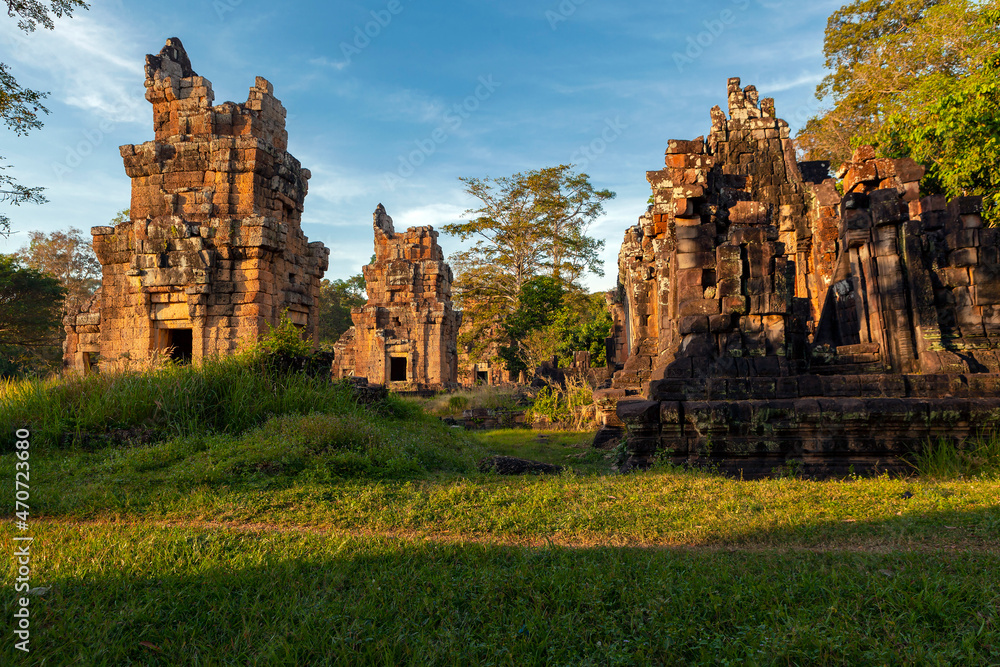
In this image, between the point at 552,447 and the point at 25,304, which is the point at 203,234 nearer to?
the point at 552,447

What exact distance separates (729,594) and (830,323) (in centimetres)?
955

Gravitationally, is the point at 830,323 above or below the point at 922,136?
below

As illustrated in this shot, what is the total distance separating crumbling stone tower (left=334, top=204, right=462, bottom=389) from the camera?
21688mm

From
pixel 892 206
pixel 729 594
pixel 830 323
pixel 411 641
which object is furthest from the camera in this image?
pixel 830 323

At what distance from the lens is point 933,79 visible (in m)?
12.8

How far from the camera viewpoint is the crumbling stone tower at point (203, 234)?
10781 millimetres

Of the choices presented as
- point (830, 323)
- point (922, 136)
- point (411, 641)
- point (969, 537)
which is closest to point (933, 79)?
point (922, 136)

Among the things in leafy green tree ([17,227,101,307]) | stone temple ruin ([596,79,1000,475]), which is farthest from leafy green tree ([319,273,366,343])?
stone temple ruin ([596,79,1000,475])

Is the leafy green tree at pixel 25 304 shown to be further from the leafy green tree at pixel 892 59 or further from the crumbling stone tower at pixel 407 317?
the leafy green tree at pixel 892 59

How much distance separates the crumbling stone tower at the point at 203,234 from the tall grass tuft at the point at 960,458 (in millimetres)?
10548

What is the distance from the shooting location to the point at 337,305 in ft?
155

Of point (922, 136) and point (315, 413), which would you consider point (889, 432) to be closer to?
point (315, 413)

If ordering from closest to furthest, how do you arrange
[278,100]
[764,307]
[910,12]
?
[764,307] → [278,100] → [910,12]

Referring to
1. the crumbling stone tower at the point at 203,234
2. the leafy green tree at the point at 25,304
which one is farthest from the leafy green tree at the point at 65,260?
the crumbling stone tower at the point at 203,234
